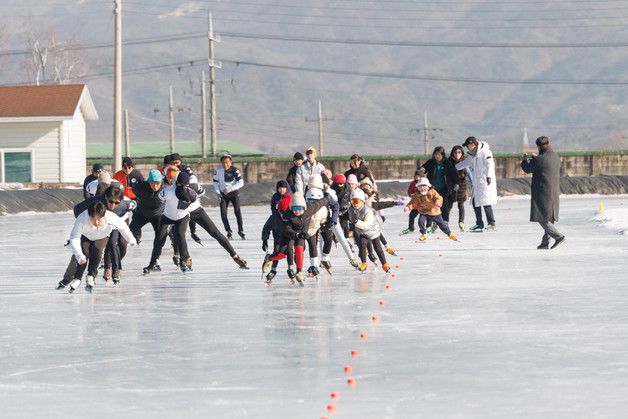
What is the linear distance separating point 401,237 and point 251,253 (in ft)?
14.9

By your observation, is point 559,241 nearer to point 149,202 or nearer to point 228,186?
point 228,186

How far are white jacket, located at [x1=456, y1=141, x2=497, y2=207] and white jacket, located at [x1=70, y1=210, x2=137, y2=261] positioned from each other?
11.9m

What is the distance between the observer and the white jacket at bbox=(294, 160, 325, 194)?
22.0 meters

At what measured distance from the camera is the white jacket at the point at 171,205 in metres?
17.9

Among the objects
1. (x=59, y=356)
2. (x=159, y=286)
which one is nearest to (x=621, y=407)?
(x=59, y=356)

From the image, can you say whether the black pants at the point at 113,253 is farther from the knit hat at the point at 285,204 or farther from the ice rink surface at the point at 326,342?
the knit hat at the point at 285,204

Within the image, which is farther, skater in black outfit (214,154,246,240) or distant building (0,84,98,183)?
distant building (0,84,98,183)

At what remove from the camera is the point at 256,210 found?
39.9m

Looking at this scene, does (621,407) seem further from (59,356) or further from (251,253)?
(251,253)

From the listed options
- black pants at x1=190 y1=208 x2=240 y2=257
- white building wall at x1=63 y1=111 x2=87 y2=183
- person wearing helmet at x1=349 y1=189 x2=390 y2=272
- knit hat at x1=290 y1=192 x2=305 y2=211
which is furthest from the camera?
white building wall at x1=63 y1=111 x2=87 y2=183

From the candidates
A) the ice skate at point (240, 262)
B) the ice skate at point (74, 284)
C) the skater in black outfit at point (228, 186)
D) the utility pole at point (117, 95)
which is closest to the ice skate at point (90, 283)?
the ice skate at point (74, 284)

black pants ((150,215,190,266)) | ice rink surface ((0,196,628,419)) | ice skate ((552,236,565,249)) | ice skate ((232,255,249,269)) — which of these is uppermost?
black pants ((150,215,190,266))

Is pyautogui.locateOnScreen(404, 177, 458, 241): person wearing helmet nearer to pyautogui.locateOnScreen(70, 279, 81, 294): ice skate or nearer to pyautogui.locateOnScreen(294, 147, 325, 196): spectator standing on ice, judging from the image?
pyautogui.locateOnScreen(294, 147, 325, 196): spectator standing on ice

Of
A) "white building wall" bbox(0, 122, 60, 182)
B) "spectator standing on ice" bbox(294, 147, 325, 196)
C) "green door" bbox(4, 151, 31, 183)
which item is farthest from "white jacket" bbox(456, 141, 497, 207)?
"green door" bbox(4, 151, 31, 183)
